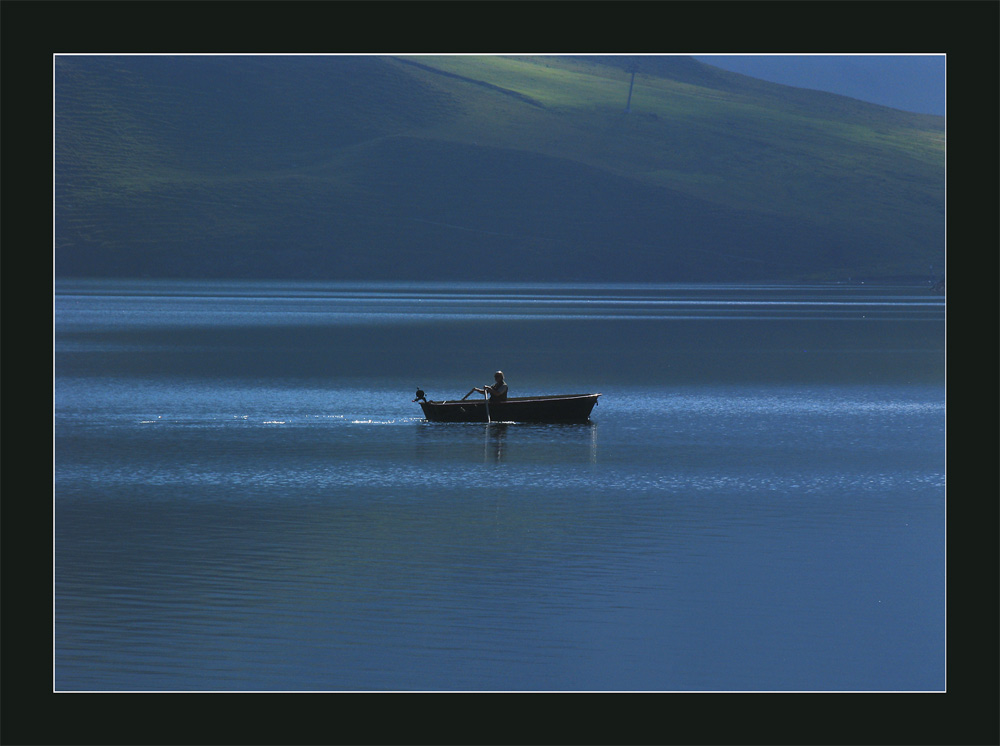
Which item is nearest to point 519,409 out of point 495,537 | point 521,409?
point 521,409

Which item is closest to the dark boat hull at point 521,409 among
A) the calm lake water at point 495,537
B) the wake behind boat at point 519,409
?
the wake behind boat at point 519,409

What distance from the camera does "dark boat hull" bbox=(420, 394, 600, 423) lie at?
4147 centimetres

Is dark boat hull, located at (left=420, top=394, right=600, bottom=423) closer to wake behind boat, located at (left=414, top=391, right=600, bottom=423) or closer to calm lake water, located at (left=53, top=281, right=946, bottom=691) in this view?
wake behind boat, located at (left=414, top=391, right=600, bottom=423)

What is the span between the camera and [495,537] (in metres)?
24.8

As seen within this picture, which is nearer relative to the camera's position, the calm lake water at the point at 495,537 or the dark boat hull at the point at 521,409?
the calm lake water at the point at 495,537

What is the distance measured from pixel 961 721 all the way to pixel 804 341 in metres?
74.7

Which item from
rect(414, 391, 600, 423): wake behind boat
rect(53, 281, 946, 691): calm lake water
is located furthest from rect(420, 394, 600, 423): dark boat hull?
rect(53, 281, 946, 691): calm lake water

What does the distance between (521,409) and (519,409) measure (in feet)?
0.28

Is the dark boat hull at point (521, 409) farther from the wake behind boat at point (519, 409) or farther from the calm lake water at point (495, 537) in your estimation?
the calm lake water at point (495, 537)

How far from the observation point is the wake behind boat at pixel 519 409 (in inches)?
1631

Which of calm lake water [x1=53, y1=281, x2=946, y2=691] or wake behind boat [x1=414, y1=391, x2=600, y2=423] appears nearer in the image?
calm lake water [x1=53, y1=281, x2=946, y2=691]

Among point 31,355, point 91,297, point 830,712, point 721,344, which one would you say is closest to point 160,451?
point 31,355

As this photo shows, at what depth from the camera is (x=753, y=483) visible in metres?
31.8

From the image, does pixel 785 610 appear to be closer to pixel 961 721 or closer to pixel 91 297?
pixel 961 721
